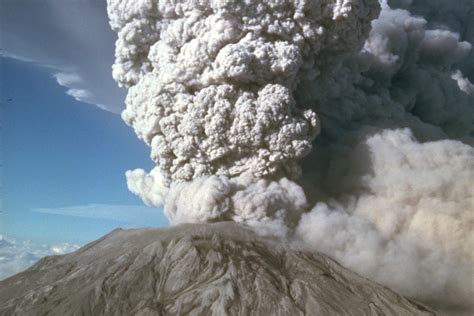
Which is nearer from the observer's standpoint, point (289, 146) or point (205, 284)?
point (205, 284)

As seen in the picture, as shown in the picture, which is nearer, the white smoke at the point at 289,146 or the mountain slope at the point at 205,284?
the mountain slope at the point at 205,284

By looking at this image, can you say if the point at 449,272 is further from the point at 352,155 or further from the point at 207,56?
the point at 207,56

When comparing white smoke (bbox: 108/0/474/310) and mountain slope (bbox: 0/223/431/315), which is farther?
white smoke (bbox: 108/0/474/310)

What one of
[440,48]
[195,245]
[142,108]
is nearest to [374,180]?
[195,245]

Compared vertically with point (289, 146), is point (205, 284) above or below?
below
